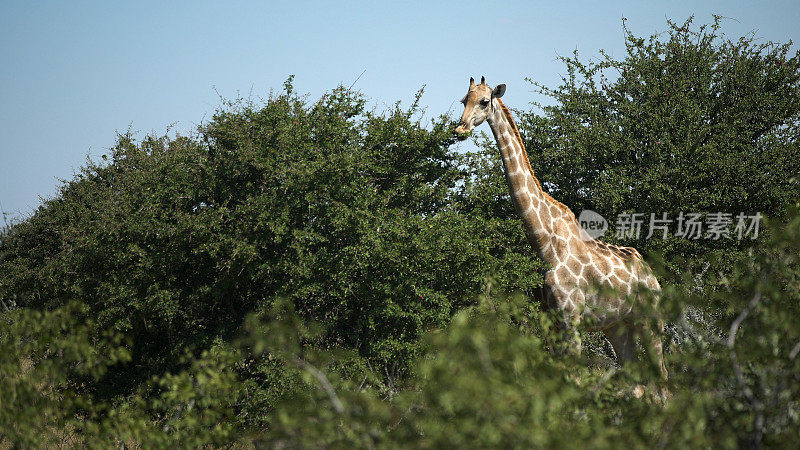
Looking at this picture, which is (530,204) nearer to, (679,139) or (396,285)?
(396,285)

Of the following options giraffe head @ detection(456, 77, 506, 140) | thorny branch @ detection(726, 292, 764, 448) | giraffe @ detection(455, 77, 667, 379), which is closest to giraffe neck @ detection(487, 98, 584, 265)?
giraffe @ detection(455, 77, 667, 379)

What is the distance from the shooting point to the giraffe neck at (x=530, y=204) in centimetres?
1102

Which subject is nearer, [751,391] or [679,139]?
[751,391]

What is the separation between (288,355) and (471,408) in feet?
6.12

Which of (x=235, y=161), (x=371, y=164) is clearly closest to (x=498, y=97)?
(x=371, y=164)

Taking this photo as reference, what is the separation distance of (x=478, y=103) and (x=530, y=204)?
6.40 ft

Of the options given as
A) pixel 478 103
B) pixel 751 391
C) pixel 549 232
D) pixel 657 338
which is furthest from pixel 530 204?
pixel 751 391

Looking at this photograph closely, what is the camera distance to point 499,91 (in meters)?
11.0

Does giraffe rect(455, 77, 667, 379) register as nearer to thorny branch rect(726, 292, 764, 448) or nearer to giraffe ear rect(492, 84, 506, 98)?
giraffe ear rect(492, 84, 506, 98)

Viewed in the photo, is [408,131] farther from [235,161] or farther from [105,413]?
[105,413]

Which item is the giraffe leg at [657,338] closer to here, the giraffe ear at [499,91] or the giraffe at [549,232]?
the giraffe at [549,232]

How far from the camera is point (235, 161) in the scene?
1231 centimetres

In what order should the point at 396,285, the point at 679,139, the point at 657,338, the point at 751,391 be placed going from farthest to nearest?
the point at 679,139 < the point at 396,285 < the point at 657,338 < the point at 751,391

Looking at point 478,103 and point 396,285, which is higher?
point 478,103
